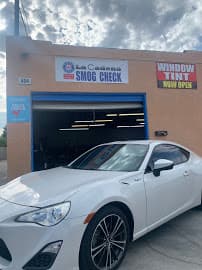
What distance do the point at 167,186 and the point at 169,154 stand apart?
2.67ft

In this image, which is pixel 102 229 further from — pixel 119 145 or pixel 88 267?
pixel 119 145

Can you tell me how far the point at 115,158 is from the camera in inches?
163

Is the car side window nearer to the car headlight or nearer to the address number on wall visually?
the car headlight

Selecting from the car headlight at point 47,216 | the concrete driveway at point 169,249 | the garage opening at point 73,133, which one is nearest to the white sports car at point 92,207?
the car headlight at point 47,216

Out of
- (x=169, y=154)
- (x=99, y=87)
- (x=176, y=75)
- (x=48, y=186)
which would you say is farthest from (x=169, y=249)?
(x=176, y=75)

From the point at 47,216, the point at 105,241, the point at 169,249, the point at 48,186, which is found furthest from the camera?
the point at 169,249

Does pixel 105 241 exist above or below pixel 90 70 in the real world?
below

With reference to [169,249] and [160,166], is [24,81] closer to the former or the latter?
[160,166]

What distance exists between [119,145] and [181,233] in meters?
1.72

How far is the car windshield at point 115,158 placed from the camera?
3892mm

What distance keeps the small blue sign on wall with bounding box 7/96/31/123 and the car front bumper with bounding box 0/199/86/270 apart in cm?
515

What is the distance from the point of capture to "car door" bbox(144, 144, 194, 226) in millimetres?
3668

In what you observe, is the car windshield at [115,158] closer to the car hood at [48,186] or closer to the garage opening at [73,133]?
the car hood at [48,186]

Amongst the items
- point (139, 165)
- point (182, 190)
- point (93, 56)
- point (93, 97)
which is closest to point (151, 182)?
point (139, 165)
